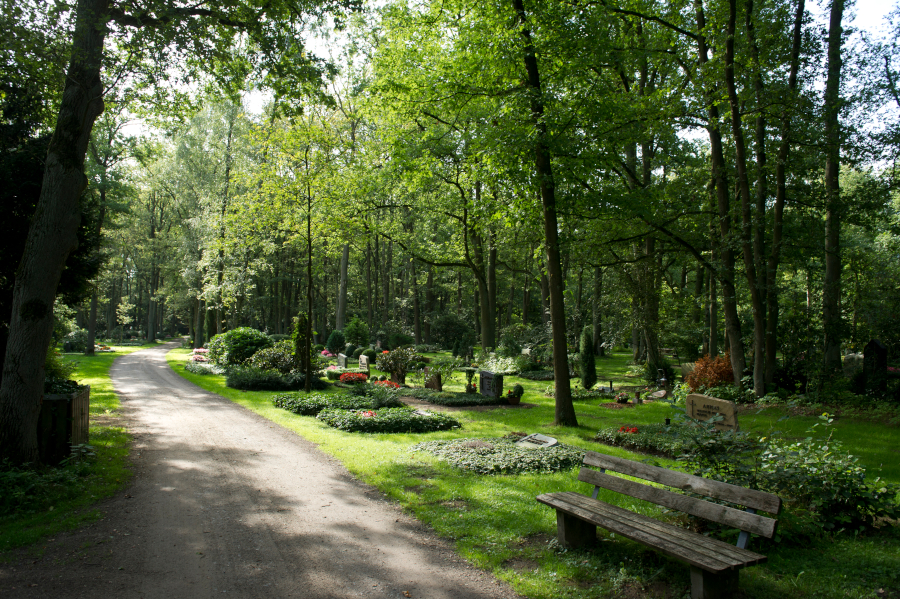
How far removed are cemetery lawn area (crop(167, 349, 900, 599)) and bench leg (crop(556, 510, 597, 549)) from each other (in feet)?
0.34

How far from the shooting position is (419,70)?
14.8 meters

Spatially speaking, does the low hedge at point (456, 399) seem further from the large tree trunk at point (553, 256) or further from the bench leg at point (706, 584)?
the bench leg at point (706, 584)

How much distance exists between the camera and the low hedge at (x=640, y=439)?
9.04 metres

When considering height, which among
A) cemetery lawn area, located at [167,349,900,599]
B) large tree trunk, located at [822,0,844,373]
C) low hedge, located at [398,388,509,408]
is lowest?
low hedge, located at [398,388,509,408]

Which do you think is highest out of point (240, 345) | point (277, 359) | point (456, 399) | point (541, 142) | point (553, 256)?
point (541, 142)

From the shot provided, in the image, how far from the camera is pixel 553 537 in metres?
5.09

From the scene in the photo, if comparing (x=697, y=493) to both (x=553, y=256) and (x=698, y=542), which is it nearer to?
(x=698, y=542)

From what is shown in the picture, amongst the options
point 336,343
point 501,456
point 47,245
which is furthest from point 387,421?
point 336,343

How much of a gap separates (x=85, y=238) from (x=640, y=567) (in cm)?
979

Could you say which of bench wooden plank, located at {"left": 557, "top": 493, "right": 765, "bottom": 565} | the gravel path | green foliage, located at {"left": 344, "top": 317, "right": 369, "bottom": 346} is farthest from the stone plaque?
green foliage, located at {"left": 344, "top": 317, "right": 369, "bottom": 346}

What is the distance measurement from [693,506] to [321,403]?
10.1m

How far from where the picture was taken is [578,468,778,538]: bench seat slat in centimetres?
373

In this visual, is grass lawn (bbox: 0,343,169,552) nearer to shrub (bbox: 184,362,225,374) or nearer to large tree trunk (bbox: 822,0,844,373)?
shrub (bbox: 184,362,225,374)

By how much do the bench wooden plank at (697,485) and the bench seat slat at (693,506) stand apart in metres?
0.10
